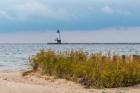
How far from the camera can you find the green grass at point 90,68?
60.8 ft

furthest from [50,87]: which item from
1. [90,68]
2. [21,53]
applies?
[21,53]

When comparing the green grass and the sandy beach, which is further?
the green grass

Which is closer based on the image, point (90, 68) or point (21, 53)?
point (90, 68)

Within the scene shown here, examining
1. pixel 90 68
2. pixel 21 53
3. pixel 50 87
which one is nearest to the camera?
pixel 50 87

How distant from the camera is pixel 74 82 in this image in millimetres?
19125

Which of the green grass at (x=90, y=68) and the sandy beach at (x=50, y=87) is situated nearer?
the sandy beach at (x=50, y=87)

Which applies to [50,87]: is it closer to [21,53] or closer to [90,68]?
[90,68]

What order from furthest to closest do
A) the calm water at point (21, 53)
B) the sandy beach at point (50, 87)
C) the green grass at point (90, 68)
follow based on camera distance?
the calm water at point (21, 53)
the green grass at point (90, 68)
the sandy beach at point (50, 87)

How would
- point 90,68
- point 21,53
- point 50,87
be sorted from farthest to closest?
point 21,53, point 90,68, point 50,87

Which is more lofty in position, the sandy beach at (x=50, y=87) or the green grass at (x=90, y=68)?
the green grass at (x=90, y=68)

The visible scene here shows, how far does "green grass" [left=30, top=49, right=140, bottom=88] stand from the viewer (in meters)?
18.5

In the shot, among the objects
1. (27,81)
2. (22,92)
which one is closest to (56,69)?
(27,81)

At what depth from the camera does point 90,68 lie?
19.3 metres

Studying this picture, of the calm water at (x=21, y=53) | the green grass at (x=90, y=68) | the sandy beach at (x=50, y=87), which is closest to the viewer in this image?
the sandy beach at (x=50, y=87)
